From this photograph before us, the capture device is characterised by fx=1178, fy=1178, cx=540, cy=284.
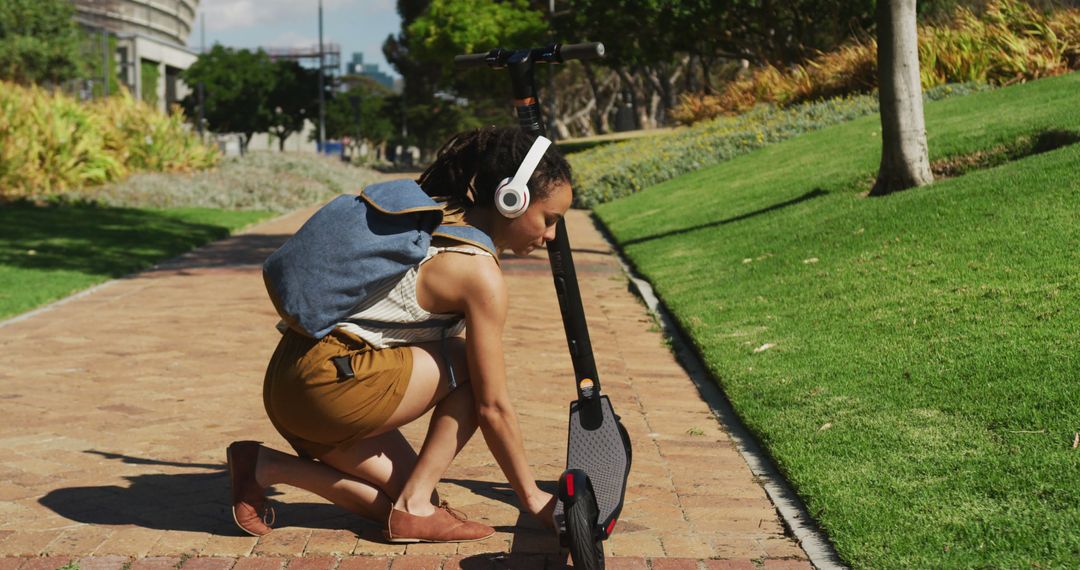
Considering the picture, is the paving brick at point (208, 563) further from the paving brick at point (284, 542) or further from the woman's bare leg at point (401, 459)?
the woman's bare leg at point (401, 459)

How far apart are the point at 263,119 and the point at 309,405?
7506 cm

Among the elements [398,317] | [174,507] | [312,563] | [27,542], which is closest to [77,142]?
[174,507]

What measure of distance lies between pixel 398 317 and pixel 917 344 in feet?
10.2

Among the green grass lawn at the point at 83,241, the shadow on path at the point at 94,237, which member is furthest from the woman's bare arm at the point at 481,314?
the shadow on path at the point at 94,237

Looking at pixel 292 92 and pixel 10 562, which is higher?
pixel 292 92

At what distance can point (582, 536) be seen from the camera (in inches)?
129

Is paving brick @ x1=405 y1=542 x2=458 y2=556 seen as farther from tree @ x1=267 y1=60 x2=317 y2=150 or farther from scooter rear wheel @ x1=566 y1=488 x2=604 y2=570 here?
tree @ x1=267 y1=60 x2=317 y2=150

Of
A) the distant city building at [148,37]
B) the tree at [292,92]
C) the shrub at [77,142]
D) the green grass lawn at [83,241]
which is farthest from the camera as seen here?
the tree at [292,92]

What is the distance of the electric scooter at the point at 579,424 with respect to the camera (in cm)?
334

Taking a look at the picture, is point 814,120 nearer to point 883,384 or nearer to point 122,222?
point 122,222

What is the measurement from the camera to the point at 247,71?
74875 mm

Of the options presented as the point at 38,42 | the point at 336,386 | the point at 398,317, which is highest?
the point at 38,42

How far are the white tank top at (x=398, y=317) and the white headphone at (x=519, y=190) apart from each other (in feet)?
0.55

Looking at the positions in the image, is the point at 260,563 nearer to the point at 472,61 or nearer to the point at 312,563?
the point at 312,563
